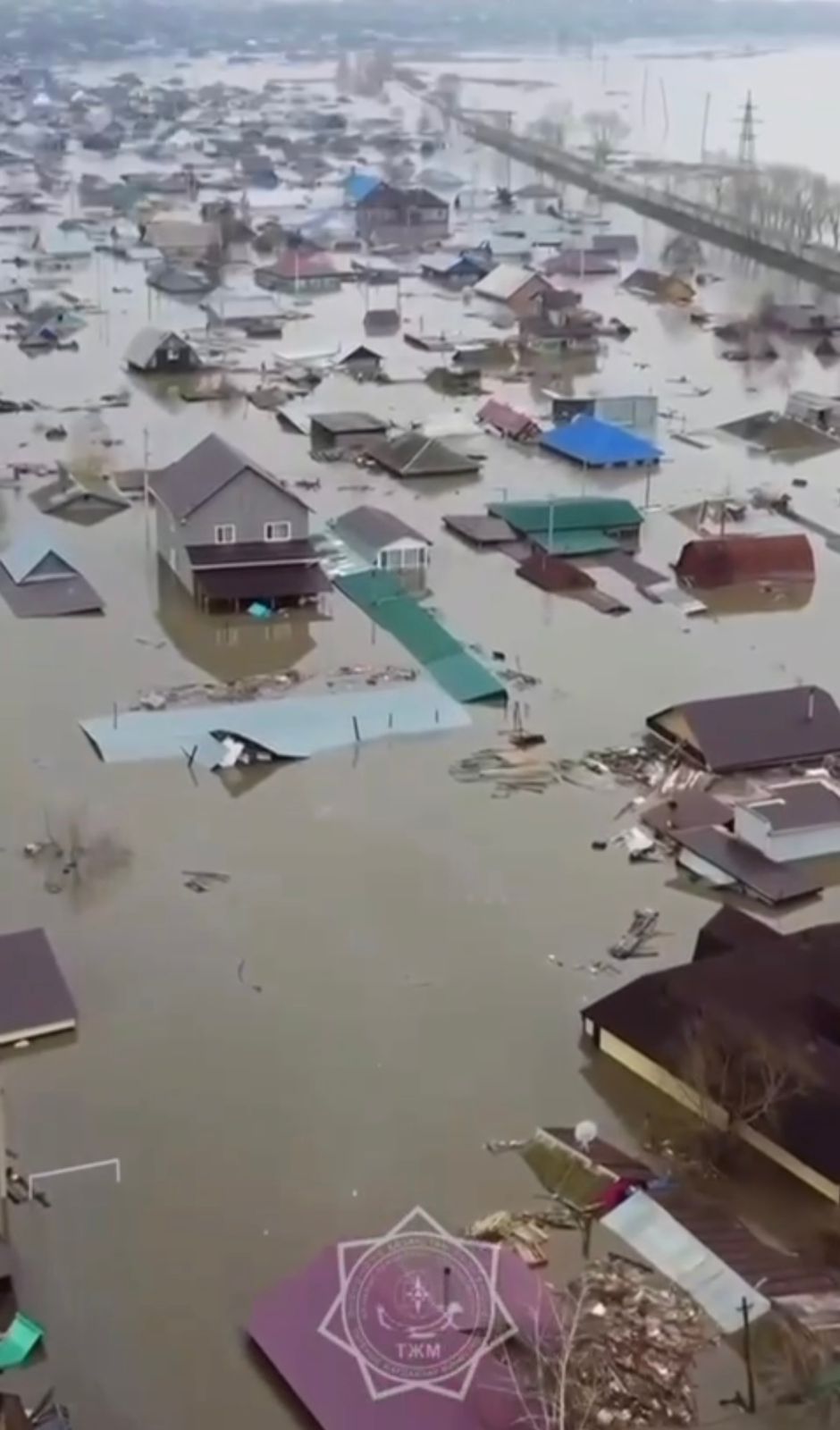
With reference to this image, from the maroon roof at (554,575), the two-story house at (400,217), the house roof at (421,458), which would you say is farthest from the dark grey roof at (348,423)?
the two-story house at (400,217)

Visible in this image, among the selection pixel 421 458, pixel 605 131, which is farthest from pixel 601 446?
pixel 605 131

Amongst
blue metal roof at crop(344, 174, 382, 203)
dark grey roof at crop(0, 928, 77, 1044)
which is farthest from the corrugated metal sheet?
blue metal roof at crop(344, 174, 382, 203)

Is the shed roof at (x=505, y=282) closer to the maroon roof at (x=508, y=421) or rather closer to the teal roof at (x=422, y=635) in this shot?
the maroon roof at (x=508, y=421)

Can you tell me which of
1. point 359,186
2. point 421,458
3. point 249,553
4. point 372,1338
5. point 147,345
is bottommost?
point 359,186

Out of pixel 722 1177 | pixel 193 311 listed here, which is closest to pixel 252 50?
pixel 193 311

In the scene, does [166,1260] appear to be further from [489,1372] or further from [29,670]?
[29,670]

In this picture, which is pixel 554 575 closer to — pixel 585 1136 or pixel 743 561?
pixel 743 561

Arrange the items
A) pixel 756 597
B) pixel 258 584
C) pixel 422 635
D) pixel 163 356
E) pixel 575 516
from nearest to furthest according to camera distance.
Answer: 1. pixel 422 635
2. pixel 258 584
3. pixel 756 597
4. pixel 575 516
5. pixel 163 356
